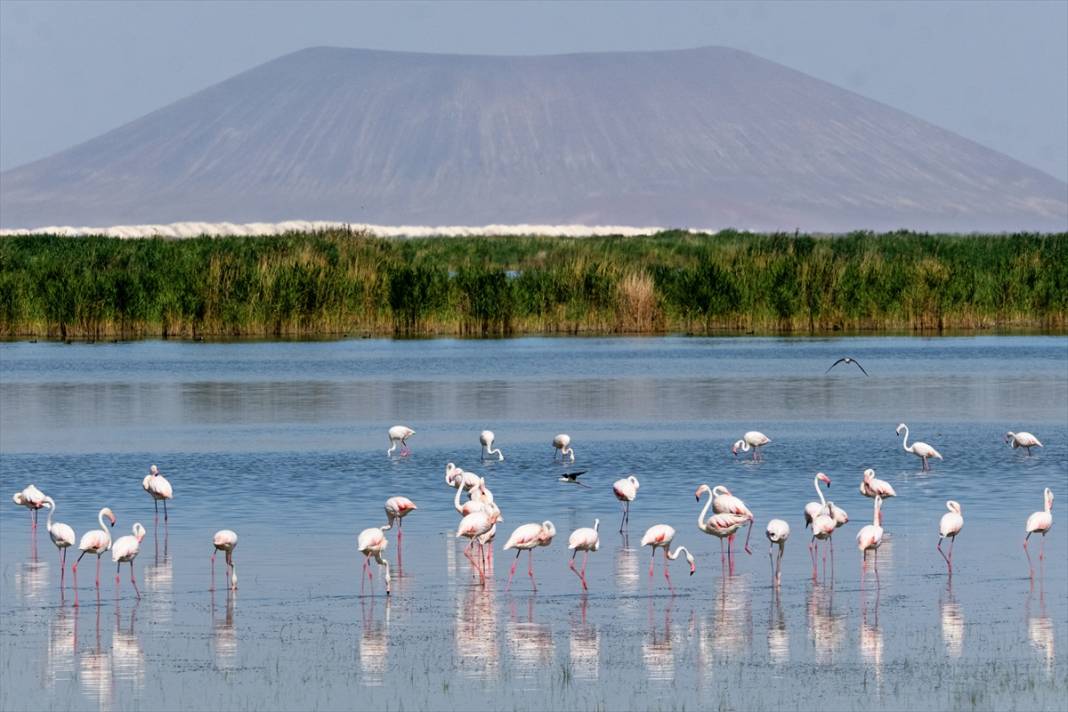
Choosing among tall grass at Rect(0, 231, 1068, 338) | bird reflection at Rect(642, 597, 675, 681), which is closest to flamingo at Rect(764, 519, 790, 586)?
bird reflection at Rect(642, 597, 675, 681)

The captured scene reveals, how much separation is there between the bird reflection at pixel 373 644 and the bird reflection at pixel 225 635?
811 mm

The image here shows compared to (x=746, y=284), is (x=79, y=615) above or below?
below

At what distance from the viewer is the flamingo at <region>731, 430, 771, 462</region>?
23562 millimetres

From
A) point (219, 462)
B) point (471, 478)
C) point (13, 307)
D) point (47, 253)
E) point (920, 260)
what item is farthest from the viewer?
point (47, 253)

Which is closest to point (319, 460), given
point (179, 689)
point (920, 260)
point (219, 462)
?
point (219, 462)

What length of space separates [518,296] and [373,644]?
35.1 m

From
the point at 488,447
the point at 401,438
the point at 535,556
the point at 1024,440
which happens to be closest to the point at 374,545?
the point at 535,556

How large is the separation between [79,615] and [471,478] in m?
5.20

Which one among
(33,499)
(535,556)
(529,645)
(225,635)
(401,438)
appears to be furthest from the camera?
(401,438)

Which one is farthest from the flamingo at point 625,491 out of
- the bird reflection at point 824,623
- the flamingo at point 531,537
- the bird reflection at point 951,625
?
the bird reflection at point 951,625

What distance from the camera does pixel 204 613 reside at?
14.0 metres

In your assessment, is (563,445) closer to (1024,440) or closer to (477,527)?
(1024,440)

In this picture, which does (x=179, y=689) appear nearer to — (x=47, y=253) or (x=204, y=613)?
(x=204, y=613)

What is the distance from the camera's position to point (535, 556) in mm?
16500
